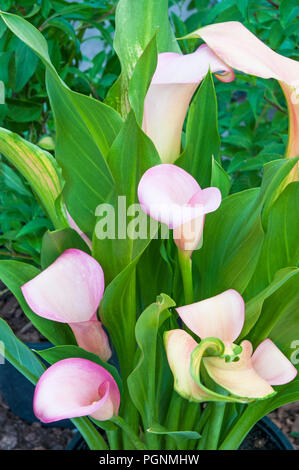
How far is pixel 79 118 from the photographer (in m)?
0.33

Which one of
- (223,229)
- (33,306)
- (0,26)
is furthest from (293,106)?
(0,26)

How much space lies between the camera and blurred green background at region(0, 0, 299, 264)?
53 cm

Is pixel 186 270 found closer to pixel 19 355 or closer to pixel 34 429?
pixel 19 355

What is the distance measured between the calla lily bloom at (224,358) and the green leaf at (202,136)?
0.12m

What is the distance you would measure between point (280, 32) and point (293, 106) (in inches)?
9.1

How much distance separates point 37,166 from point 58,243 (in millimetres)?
61

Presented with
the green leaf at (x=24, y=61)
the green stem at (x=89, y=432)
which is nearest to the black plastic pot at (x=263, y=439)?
the green stem at (x=89, y=432)

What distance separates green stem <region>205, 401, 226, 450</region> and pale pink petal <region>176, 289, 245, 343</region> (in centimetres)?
11

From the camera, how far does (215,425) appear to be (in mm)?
415

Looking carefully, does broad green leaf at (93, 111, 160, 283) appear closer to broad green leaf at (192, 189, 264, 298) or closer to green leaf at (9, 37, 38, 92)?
broad green leaf at (192, 189, 264, 298)

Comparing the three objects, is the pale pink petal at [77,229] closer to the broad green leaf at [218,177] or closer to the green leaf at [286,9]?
the broad green leaf at [218,177]

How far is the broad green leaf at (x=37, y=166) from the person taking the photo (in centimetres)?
36

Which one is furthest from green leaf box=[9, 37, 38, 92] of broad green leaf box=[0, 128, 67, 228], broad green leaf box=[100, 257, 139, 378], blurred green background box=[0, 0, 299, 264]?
broad green leaf box=[100, 257, 139, 378]
